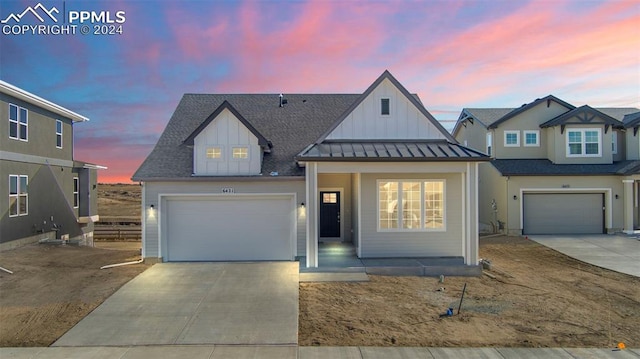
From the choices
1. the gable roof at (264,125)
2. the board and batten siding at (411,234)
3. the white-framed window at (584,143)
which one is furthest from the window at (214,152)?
the white-framed window at (584,143)

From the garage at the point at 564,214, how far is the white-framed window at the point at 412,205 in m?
8.43

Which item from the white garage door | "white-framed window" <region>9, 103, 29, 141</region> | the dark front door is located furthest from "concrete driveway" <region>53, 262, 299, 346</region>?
"white-framed window" <region>9, 103, 29, 141</region>

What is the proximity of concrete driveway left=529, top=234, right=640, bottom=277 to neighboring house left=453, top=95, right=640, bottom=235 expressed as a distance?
104 cm

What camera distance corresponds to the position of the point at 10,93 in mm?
13375

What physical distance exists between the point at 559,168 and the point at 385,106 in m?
11.4

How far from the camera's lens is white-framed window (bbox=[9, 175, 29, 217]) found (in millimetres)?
13469

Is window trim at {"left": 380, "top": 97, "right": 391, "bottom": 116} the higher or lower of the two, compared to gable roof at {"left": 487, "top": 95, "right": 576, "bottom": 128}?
lower

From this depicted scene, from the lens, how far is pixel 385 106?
1161cm

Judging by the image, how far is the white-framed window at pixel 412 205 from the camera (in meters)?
11.4

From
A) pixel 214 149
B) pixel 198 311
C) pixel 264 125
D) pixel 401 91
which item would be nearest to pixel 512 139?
pixel 401 91

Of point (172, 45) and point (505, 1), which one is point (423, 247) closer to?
point (505, 1)

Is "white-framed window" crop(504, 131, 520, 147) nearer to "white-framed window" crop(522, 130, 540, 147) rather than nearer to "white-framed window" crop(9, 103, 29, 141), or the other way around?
"white-framed window" crop(522, 130, 540, 147)

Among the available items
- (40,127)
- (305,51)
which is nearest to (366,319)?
(305,51)

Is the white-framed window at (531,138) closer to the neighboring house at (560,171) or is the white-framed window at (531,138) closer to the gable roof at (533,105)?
the neighboring house at (560,171)
